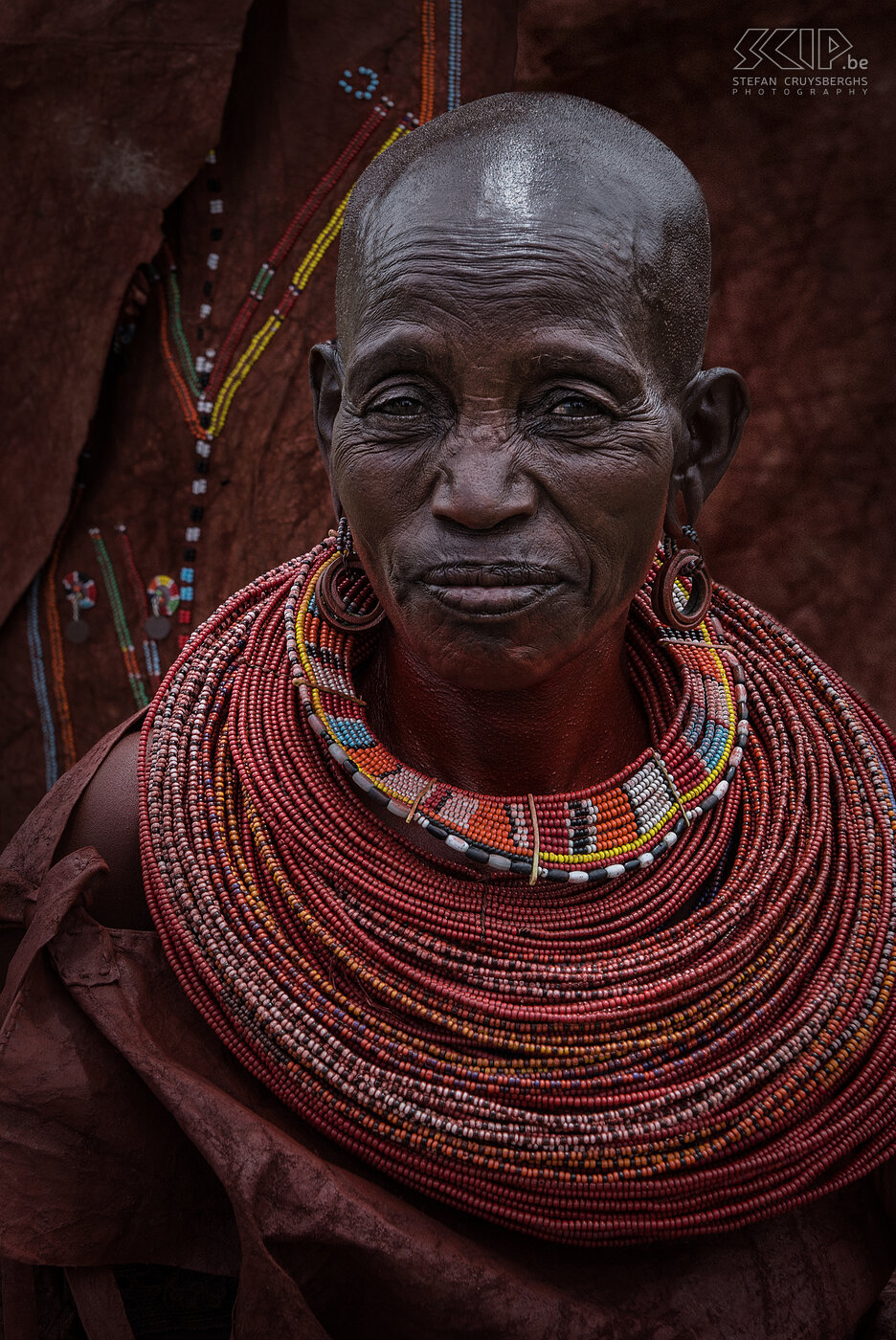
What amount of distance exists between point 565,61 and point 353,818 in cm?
226

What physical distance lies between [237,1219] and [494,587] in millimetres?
884

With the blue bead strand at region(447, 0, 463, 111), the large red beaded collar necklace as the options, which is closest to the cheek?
the large red beaded collar necklace

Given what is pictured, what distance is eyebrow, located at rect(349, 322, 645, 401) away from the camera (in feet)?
5.14

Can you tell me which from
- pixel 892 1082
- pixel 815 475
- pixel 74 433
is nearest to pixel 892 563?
pixel 815 475

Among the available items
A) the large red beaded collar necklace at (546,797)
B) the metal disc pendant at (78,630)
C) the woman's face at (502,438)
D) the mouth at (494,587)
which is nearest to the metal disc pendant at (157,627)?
the metal disc pendant at (78,630)

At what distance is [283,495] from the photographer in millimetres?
3787

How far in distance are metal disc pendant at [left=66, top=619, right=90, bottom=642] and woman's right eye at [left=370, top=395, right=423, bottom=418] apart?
2.55 metres

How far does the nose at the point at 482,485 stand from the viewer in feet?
5.08

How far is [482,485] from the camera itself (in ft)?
5.08

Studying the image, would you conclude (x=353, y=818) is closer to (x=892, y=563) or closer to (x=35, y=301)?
(x=892, y=563)

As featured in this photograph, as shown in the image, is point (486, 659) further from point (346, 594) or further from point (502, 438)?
point (346, 594)

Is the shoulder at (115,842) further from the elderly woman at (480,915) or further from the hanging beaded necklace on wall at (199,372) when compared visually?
the hanging beaded necklace on wall at (199,372)

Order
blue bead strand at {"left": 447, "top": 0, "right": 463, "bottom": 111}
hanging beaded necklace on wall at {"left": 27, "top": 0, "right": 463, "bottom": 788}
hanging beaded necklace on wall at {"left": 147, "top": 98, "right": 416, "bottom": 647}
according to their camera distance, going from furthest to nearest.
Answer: hanging beaded necklace on wall at {"left": 147, "top": 98, "right": 416, "bottom": 647}
hanging beaded necklace on wall at {"left": 27, "top": 0, "right": 463, "bottom": 788}
blue bead strand at {"left": 447, "top": 0, "right": 463, "bottom": 111}

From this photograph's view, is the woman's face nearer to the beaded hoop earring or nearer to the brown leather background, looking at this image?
the beaded hoop earring
